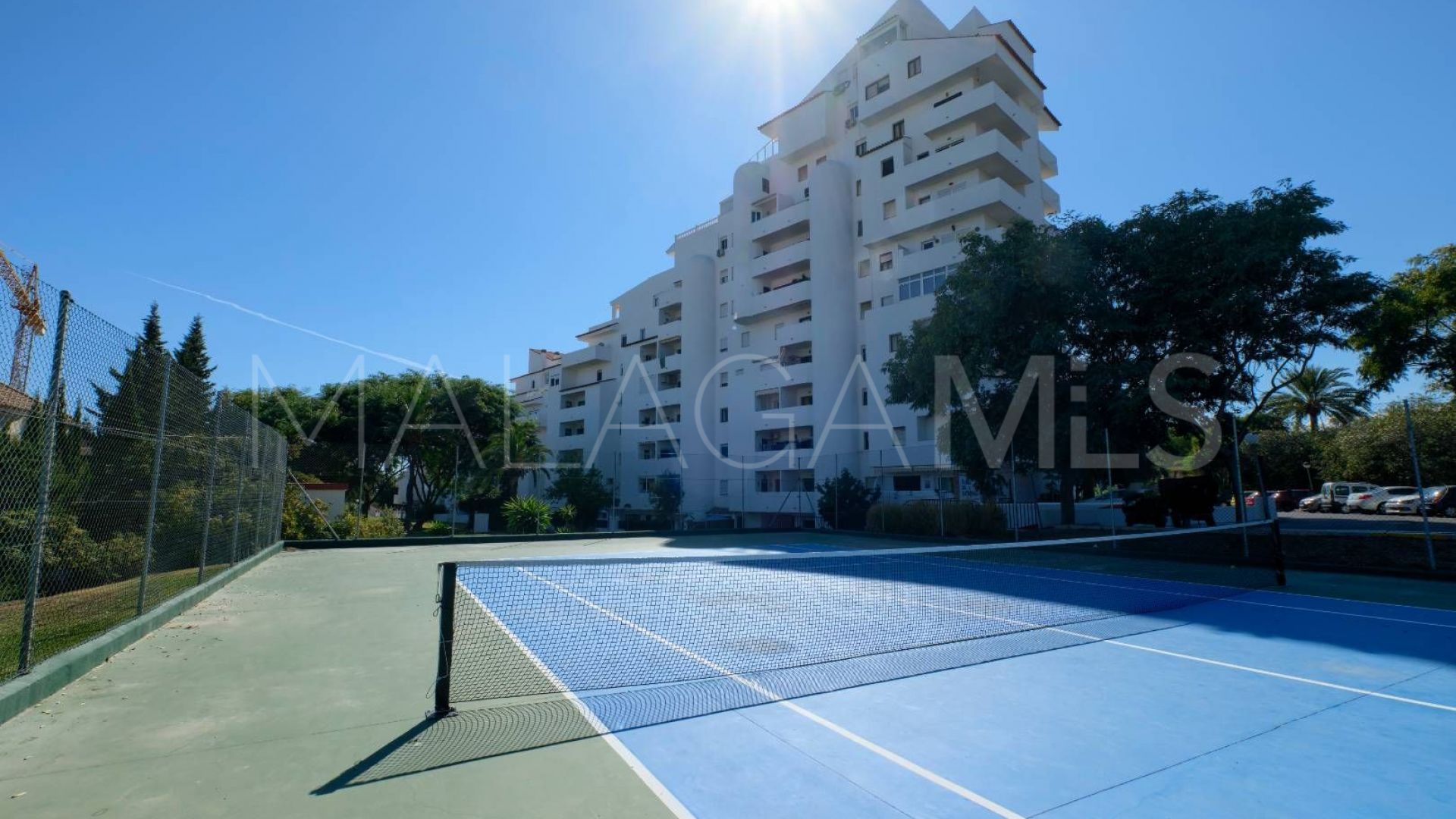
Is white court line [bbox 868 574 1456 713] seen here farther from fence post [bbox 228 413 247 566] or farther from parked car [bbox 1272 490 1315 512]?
parked car [bbox 1272 490 1315 512]

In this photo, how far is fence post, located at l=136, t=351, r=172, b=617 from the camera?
759cm

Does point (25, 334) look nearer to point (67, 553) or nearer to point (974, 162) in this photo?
point (67, 553)

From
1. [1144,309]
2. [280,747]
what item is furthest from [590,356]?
[280,747]

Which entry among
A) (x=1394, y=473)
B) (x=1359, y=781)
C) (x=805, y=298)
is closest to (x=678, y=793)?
(x=1359, y=781)

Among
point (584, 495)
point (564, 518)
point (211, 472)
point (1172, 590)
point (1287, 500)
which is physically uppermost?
point (211, 472)

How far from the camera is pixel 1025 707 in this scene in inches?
Result: 223

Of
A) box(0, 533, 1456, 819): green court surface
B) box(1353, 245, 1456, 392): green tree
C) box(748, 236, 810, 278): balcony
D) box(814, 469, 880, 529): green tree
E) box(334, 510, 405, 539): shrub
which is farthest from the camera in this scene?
box(748, 236, 810, 278): balcony

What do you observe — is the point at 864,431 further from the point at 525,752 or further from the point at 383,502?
the point at 525,752

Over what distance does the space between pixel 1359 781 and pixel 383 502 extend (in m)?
48.3

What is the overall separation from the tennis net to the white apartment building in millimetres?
14563

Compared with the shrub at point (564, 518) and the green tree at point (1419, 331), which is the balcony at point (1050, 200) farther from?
the shrub at point (564, 518)

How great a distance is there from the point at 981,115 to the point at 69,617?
38.6m

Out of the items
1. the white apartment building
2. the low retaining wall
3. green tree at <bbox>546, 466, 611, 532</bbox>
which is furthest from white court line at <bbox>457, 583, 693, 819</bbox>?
green tree at <bbox>546, 466, 611, 532</bbox>

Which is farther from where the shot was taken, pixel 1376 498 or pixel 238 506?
pixel 1376 498
